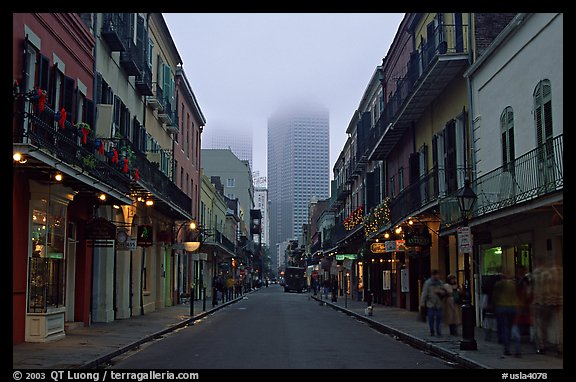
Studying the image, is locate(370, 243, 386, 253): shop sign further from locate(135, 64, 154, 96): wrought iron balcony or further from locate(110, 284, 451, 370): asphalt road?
locate(135, 64, 154, 96): wrought iron balcony

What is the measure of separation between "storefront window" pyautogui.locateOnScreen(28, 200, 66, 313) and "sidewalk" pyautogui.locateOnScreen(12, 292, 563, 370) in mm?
1064

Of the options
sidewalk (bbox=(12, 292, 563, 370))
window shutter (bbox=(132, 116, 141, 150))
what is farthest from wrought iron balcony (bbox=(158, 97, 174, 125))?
sidewalk (bbox=(12, 292, 563, 370))

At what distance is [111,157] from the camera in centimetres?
1905

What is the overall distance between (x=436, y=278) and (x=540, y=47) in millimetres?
6335

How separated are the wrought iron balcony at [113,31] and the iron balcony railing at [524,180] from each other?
38.4ft

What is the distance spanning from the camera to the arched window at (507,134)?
1738 cm

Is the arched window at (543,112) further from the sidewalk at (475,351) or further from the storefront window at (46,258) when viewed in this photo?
the storefront window at (46,258)

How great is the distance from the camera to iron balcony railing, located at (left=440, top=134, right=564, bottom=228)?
43.5 feet

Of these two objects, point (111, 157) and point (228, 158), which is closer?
point (111, 157)

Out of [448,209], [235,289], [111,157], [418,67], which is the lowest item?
[235,289]

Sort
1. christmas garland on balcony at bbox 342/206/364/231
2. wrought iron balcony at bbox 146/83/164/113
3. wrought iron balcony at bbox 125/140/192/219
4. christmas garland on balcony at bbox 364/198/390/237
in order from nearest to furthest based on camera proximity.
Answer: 1. wrought iron balcony at bbox 125/140/192/219
2. wrought iron balcony at bbox 146/83/164/113
3. christmas garland on balcony at bbox 364/198/390/237
4. christmas garland on balcony at bbox 342/206/364/231
